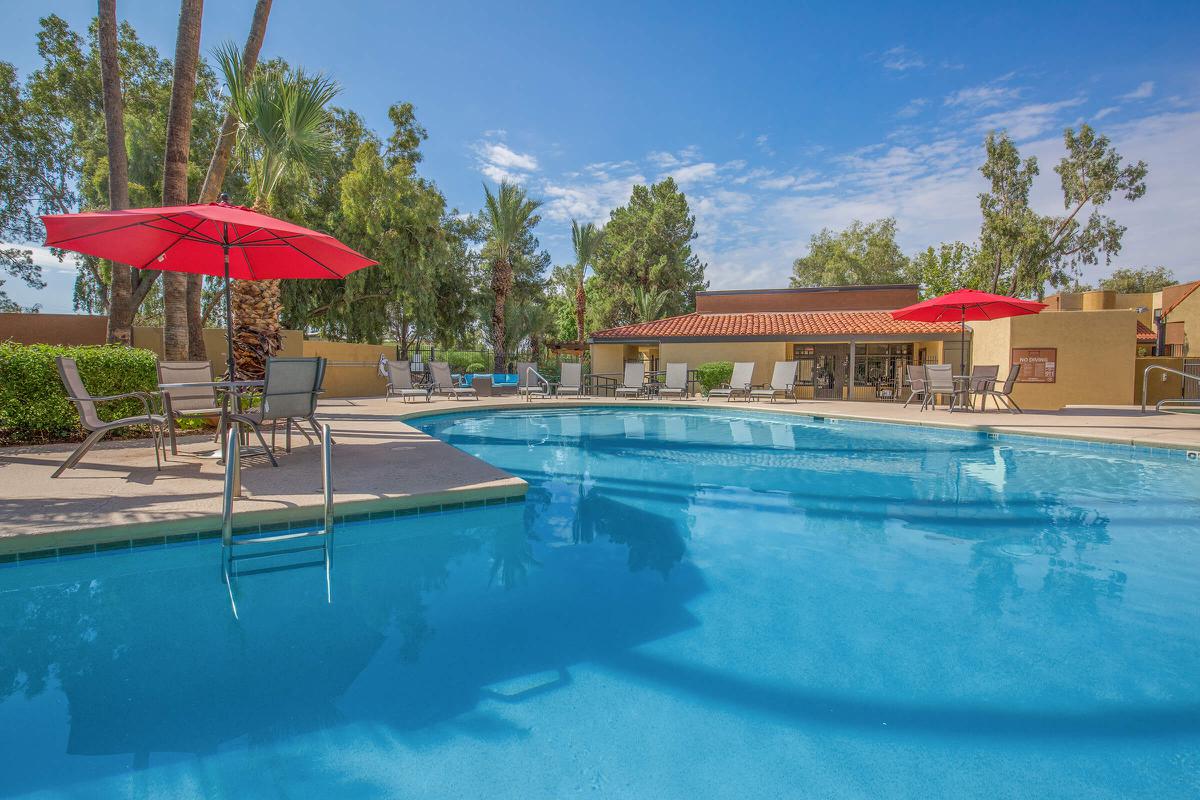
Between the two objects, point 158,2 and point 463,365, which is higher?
point 158,2

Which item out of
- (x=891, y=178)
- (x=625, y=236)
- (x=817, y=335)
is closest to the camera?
(x=817, y=335)

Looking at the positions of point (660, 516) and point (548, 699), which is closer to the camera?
point (548, 699)

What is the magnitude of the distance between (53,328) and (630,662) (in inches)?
843

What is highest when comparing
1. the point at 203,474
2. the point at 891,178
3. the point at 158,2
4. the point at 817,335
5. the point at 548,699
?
the point at 158,2

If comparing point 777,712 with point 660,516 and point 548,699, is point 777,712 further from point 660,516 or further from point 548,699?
point 660,516

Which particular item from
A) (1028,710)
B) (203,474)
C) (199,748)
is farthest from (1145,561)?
(203,474)

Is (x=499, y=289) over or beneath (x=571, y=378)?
over

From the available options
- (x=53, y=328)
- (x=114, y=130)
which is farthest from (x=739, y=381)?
(x=53, y=328)

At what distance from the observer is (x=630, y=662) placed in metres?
2.71

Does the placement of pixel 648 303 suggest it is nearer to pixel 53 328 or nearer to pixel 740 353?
pixel 740 353

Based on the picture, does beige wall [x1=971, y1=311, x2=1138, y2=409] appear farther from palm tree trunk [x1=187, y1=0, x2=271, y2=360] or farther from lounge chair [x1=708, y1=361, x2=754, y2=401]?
palm tree trunk [x1=187, y1=0, x2=271, y2=360]

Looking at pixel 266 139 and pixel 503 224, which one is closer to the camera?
pixel 266 139

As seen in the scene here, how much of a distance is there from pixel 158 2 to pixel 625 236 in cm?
2368

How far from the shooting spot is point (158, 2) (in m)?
14.6
